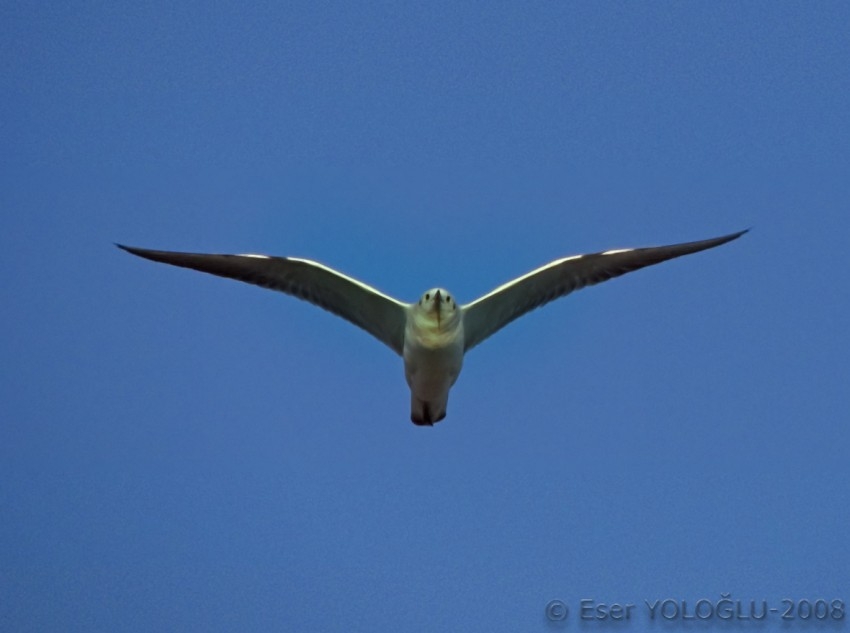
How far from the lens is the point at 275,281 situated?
66.5ft

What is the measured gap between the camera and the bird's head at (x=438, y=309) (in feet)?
62.7

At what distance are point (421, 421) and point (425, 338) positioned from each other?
1640 mm

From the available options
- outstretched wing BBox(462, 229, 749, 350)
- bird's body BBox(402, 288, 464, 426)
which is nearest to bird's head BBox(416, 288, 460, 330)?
bird's body BBox(402, 288, 464, 426)

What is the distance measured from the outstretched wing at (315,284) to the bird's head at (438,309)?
68 cm

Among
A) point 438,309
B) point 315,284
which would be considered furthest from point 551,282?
point 315,284

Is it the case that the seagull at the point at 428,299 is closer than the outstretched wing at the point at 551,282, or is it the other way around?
the seagull at the point at 428,299

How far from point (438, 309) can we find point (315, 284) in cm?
199

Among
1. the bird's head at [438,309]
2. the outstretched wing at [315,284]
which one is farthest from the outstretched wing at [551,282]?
the outstretched wing at [315,284]

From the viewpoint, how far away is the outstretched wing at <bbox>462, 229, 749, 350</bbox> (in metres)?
20.0

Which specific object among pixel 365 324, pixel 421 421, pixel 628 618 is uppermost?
pixel 365 324

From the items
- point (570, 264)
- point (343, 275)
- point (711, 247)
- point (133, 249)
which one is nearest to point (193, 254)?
point (133, 249)

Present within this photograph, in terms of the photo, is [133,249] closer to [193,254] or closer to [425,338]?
[193,254]

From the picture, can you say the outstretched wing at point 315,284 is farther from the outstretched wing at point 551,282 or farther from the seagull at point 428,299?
the outstretched wing at point 551,282

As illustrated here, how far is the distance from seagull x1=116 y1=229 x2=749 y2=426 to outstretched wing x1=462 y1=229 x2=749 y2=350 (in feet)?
0.04
